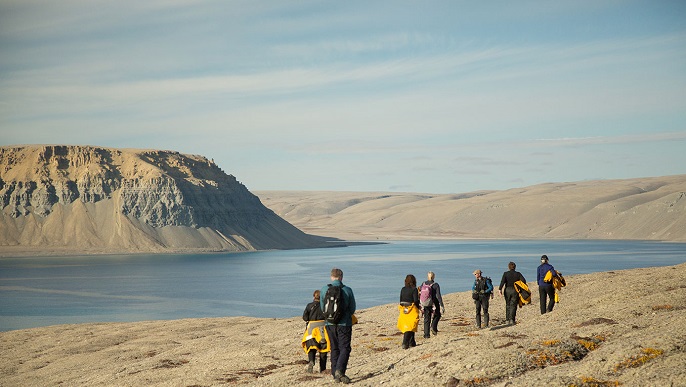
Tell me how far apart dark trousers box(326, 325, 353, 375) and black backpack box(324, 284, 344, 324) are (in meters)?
0.26

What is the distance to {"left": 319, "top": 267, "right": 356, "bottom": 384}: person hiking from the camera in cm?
1647

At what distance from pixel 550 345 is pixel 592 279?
2365 cm

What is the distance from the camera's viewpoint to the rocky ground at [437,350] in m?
15.2

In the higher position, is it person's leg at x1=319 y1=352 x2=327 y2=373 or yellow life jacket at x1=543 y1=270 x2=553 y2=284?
yellow life jacket at x1=543 y1=270 x2=553 y2=284

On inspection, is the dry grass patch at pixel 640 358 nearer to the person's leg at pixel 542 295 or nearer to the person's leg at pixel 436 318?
the person's leg at pixel 436 318

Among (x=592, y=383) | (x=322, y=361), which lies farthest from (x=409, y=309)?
(x=592, y=383)

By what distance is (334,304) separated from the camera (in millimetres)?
16422

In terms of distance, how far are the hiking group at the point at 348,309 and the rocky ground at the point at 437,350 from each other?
0.68 m

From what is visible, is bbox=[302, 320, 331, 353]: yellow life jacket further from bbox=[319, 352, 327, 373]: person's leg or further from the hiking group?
bbox=[319, 352, 327, 373]: person's leg

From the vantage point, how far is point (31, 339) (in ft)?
136

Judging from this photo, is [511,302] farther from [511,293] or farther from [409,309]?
[409,309]

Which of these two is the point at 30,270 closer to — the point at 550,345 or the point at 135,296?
the point at 135,296

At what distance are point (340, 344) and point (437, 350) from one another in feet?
10.6

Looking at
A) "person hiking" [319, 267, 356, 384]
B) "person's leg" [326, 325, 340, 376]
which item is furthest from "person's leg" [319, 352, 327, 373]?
"person hiking" [319, 267, 356, 384]
